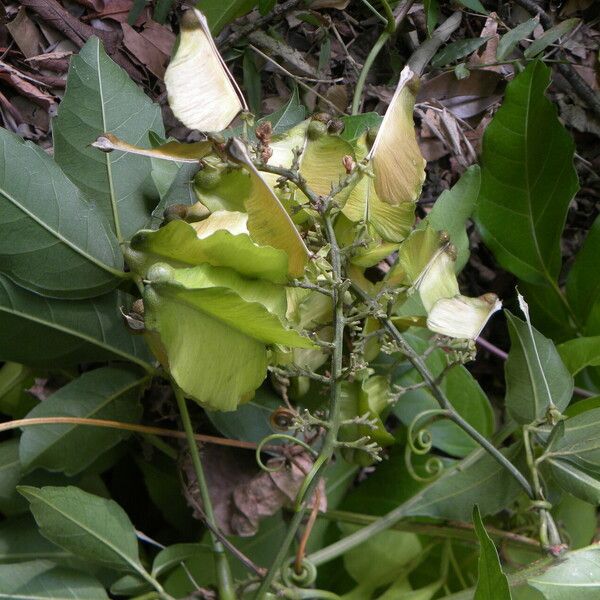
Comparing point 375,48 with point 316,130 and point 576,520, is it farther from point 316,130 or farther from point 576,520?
point 576,520

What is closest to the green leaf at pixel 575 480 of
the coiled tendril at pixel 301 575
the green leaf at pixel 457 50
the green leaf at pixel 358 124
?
the coiled tendril at pixel 301 575

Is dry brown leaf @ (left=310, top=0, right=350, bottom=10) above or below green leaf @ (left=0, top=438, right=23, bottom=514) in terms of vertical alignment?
above

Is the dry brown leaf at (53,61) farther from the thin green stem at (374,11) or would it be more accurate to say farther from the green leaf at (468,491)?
the green leaf at (468,491)

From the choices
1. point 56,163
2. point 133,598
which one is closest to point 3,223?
point 56,163

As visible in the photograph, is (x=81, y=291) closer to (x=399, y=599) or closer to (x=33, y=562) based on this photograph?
(x=33, y=562)

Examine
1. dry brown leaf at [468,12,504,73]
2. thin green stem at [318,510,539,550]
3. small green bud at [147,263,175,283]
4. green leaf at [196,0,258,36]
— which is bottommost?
thin green stem at [318,510,539,550]

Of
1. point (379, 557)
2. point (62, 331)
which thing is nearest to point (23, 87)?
point (62, 331)

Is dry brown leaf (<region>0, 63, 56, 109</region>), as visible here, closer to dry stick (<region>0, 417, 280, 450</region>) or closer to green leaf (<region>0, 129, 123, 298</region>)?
green leaf (<region>0, 129, 123, 298</region>)

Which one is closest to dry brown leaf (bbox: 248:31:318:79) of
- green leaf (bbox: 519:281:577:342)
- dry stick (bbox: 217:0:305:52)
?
dry stick (bbox: 217:0:305:52)
